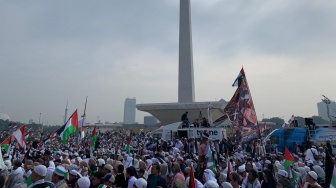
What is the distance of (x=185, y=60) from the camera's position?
110 ft

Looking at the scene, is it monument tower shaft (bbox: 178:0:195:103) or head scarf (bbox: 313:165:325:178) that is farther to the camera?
monument tower shaft (bbox: 178:0:195:103)

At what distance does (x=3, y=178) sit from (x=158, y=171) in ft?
9.62

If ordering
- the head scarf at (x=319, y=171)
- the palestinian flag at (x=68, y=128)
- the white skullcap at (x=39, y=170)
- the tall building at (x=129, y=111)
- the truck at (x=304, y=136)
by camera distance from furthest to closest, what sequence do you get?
the tall building at (x=129, y=111) → the truck at (x=304, y=136) → the palestinian flag at (x=68, y=128) → the head scarf at (x=319, y=171) → the white skullcap at (x=39, y=170)

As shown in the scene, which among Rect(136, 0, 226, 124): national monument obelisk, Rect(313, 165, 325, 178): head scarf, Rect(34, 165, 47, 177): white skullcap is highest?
Rect(136, 0, 226, 124): national monument obelisk

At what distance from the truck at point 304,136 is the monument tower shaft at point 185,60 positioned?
1661 cm

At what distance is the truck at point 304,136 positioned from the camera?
1594cm

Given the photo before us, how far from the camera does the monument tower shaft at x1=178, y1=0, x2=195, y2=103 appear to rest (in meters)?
33.2

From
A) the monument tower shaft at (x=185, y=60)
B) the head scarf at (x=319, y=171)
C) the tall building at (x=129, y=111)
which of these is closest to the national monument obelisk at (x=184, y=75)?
the monument tower shaft at (x=185, y=60)

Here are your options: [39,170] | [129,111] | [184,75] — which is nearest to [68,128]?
[39,170]

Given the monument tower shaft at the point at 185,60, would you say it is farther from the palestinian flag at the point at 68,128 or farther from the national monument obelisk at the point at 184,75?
the palestinian flag at the point at 68,128

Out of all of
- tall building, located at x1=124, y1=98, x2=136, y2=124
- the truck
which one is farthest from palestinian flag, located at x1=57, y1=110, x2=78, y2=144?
tall building, located at x1=124, y1=98, x2=136, y2=124

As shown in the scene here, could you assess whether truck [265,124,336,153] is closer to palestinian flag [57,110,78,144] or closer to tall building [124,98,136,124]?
palestinian flag [57,110,78,144]

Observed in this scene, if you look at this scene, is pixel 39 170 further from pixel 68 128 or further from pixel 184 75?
pixel 184 75

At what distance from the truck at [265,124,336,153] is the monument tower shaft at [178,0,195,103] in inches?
654
